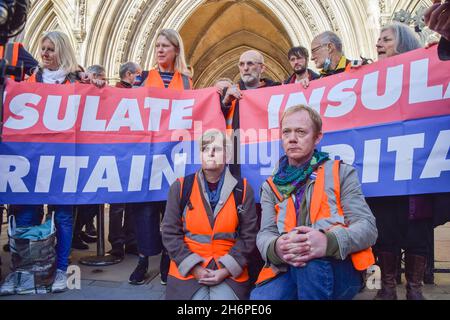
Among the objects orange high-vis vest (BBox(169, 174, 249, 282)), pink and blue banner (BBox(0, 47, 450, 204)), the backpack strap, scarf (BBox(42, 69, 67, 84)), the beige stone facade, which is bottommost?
orange high-vis vest (BBox(169, 174, 249, 282))

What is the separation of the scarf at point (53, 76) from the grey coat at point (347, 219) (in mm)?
2159

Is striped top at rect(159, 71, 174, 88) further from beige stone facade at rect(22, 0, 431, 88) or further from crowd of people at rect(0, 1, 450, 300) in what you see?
beige stone facade at rect(22, 0, 431, 88)

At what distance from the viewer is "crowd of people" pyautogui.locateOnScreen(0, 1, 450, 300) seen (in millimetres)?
1835

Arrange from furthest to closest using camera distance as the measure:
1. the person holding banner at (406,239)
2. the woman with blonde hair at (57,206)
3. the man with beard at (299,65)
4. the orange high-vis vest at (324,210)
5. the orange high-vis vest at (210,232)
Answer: the man with beard at (299,65) → the woman with blonde hair at (57,206) → the person holding banner at (406,239) → the orange high-vis vest at (210,232) → the orange high-vis vest at (324,210)

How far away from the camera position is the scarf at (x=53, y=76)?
3207mm

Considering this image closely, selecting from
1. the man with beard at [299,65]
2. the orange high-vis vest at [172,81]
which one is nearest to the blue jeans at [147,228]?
the orange high-vis vest at [172,81]

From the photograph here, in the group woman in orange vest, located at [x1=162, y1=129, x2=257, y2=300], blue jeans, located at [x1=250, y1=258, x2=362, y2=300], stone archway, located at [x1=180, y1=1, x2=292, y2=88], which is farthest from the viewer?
stone archway, located at [x1=180, y1=1, x2=292, y2=88]

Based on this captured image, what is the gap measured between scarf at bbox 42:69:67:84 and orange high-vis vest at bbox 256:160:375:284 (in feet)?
7.50

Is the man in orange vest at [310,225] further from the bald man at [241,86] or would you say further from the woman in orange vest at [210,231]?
the bald man at [241,86]

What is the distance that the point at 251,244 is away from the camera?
2.36 m

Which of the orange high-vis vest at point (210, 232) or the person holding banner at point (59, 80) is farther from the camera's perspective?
the person holding banner at point (59, 80)

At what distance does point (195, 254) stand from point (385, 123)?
167cm

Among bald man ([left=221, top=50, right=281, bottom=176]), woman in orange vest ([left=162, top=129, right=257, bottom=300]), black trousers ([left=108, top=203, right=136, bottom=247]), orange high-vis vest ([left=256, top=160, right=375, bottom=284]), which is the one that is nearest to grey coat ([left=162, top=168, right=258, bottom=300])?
woman in orange vest ([left=162, top=129, right=257, bottom=300])

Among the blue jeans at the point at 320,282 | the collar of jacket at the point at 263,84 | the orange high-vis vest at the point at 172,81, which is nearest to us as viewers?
the blue jeans at the point at 320,282
